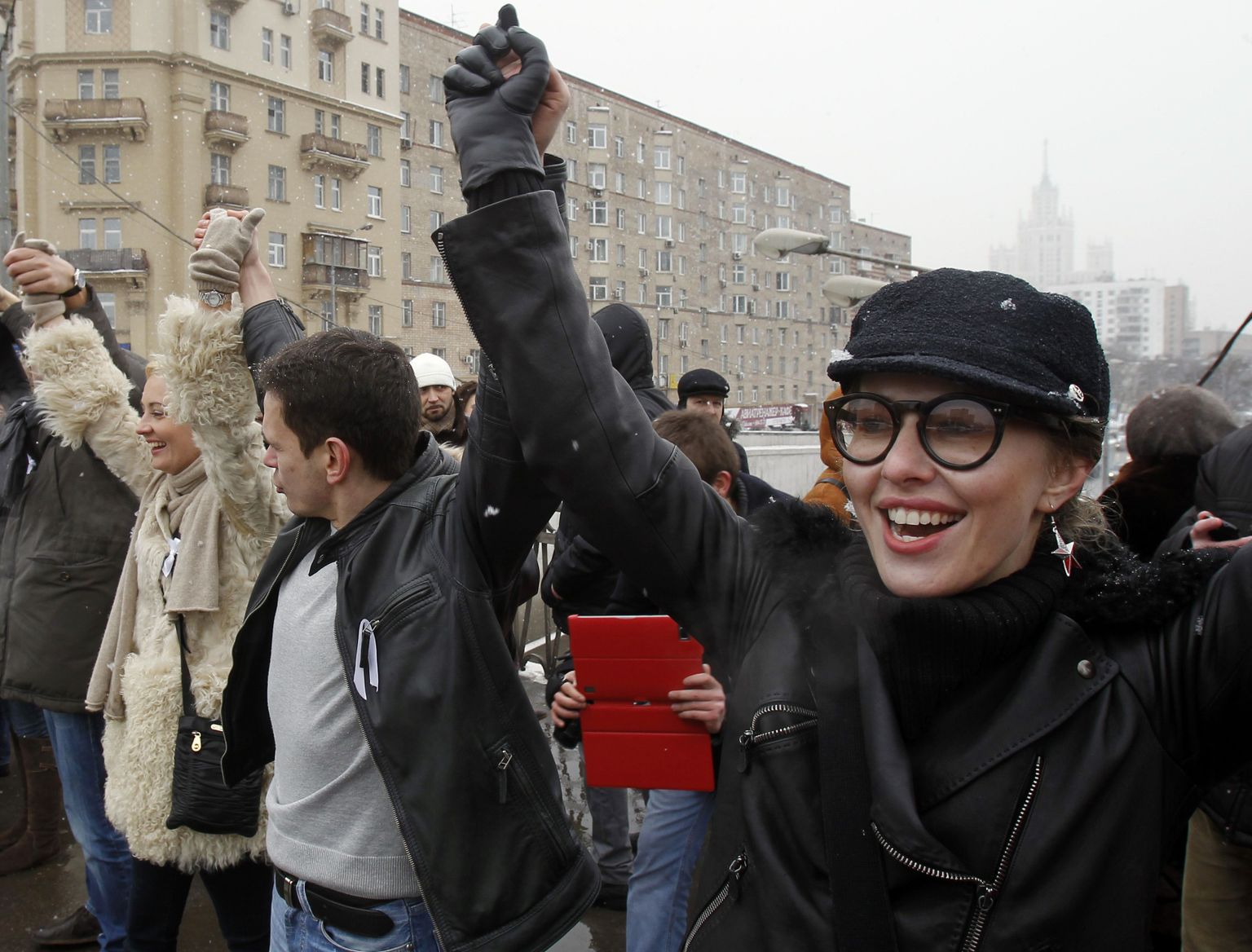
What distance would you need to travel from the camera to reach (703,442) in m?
3.39

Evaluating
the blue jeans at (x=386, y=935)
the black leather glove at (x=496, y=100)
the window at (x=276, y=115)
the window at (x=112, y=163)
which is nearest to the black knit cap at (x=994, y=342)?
the black leather glove at (x=496, y=100)

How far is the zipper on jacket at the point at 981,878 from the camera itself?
116 cm

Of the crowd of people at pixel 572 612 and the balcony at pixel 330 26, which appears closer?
the crowd of people at pixel 572 612

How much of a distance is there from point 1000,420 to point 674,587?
547 millimetres

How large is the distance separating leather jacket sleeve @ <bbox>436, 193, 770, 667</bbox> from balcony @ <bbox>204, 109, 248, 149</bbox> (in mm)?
38287

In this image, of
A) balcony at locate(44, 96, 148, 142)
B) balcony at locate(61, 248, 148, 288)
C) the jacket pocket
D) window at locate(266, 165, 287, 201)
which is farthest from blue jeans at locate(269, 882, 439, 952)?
window at locate(266, 165, 287, 201)

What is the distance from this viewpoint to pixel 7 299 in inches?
166

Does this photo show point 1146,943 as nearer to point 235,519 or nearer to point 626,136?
point 235,519

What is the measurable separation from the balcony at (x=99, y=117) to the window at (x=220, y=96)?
9.53ft

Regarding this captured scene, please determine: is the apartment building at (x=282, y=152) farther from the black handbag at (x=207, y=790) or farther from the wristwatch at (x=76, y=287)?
the black handbag at (x=207, y=790)

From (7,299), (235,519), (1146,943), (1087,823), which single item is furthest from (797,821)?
(7,299)

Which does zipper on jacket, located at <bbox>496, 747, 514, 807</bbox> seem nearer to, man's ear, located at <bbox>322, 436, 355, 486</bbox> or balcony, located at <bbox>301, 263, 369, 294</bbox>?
man's ear, located at <bbox>322, 436, 355, 486</bbox>

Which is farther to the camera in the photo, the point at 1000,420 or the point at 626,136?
the point at 626,136

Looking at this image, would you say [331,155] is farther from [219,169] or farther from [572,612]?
[572,612]
